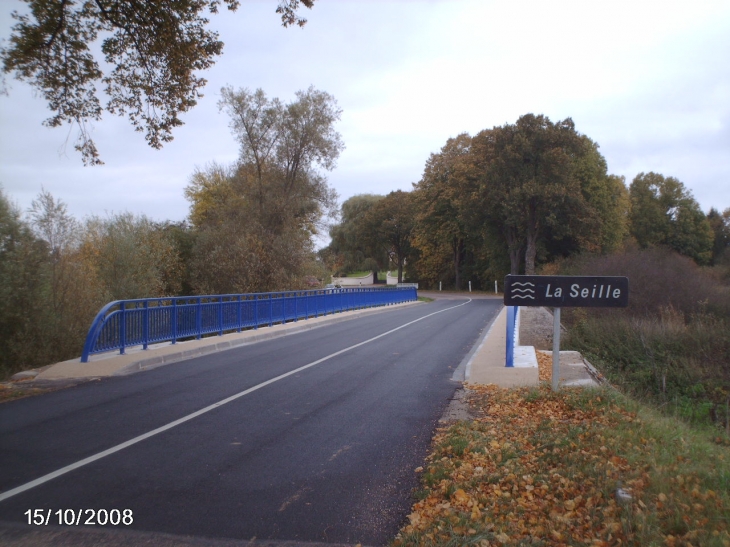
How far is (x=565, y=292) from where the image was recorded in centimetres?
771

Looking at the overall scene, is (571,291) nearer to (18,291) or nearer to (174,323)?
(174,323)

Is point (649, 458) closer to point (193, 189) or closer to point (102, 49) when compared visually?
point (102, 49)

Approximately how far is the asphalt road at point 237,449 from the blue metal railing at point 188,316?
1.64m

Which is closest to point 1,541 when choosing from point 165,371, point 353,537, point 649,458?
point 353,537

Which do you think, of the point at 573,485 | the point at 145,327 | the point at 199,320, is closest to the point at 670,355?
the point at 573,485

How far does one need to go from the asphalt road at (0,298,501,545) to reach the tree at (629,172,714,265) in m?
65.4

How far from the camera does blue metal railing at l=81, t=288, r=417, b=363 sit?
476 inches

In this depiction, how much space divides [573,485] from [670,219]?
2999 inches

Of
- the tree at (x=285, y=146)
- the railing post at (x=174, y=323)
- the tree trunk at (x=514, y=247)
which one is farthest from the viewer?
the tree trunk at (x=514, y=247)

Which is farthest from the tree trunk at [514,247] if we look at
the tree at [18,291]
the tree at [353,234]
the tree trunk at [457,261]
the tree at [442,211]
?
the tree at [18,291]

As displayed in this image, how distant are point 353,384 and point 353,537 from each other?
229 inches

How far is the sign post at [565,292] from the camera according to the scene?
757 centimetres

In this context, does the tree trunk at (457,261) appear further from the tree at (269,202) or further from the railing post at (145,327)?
the railing post at (145,327)

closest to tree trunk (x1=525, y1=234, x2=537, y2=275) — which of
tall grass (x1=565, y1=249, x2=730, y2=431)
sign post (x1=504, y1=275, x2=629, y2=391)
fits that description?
tall grass (x1=565, y1=249, x2=730, y2=431)
